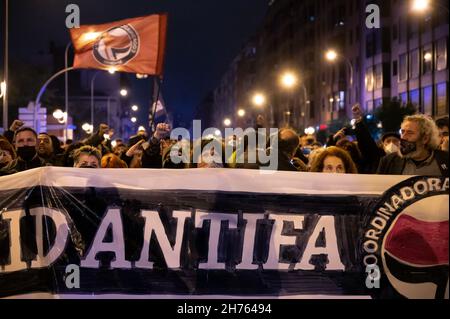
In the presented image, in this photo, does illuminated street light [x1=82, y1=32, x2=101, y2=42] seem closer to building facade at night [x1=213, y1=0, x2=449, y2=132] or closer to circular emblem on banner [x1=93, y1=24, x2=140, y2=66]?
circular emblem on banner [x1=93, y1=24, x2=140, y2=66]

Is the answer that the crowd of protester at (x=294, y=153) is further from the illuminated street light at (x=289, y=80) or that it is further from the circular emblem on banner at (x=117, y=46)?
the illuminated street light at (x=289, y=80)

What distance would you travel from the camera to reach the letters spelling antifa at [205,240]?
4827mm

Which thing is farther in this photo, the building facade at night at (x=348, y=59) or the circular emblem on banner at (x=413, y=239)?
the building facade at night at (x=348, y=59)

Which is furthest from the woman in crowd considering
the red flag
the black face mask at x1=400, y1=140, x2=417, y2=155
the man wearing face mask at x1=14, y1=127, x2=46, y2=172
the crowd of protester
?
the black face mask at x1=400, y1=140, x2=417, y2=155

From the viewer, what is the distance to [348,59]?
5738 cm

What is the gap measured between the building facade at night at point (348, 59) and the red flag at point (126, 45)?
15.8 meters

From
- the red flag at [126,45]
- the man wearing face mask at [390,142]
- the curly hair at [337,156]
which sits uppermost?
the red flag at [126,45]

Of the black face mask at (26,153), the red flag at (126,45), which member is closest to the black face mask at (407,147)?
the black face mask at (26,153)

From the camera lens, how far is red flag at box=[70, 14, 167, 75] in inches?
376

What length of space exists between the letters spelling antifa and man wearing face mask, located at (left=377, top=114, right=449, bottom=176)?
108 centimetres

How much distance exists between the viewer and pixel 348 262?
4.84 m

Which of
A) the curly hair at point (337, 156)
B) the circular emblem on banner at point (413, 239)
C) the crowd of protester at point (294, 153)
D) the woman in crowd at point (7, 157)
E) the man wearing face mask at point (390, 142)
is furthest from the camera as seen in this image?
the man wearing face mask at point (390, 142)
